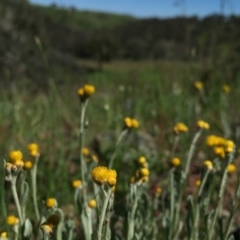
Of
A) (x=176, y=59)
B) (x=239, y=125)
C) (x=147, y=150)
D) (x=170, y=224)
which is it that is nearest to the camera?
(x=170, y=224)

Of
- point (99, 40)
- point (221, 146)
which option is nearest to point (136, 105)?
point (221, 146)

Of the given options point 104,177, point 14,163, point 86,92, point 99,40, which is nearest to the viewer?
point 104,177

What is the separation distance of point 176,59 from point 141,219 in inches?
217

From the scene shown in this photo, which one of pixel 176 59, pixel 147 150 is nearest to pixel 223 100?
pixel 147 150

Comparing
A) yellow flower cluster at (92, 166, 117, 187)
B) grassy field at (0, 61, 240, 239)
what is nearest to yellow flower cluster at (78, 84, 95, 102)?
grassy field at (0, 61, 240, 239)

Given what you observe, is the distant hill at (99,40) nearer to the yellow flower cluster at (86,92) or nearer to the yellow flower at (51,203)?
the yellow flower cluster at (86,92)

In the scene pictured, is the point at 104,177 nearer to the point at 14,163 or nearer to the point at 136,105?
the point at 14,163

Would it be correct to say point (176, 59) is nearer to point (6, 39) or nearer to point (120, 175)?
point (120, 175)

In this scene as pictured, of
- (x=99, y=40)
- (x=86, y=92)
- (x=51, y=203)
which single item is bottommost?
(x=51, y=203)

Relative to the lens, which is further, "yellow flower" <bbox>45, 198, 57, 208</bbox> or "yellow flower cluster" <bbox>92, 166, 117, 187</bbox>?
"yellow flower" <bbox>45, 198, 57, 208</bbox>

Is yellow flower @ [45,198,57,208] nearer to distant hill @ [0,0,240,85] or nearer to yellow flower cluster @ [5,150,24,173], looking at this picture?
yellow flower cluster @ [5,150,24,173]

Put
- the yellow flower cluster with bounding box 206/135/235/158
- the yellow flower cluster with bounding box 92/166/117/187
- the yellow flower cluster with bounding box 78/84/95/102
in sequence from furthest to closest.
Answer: the yellow flower cluster with bounding box 78/84/95/102, the yellow flower cluster with bounding box 206/135/235/158, the yellow flower cluster with bounding box 92/166/117/187

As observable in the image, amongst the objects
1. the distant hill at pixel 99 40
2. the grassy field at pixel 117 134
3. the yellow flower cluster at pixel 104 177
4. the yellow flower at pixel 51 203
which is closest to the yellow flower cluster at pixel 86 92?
the grassy field at pixel 117 134

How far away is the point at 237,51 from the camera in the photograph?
603 cm
